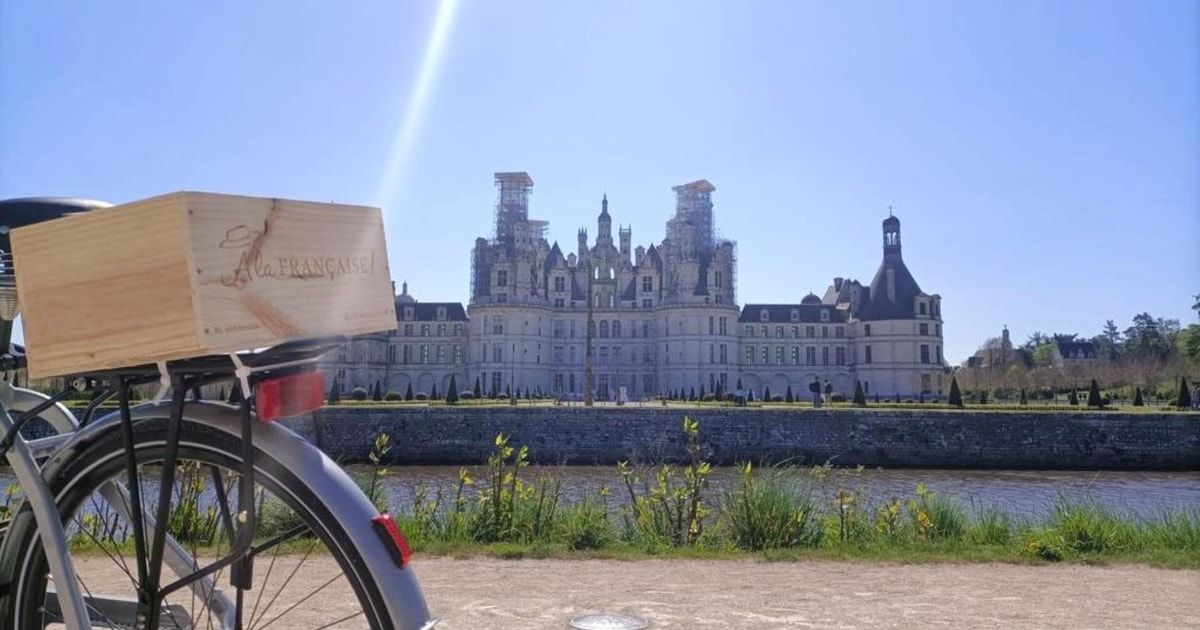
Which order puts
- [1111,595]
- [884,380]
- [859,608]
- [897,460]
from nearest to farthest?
[859,608]
[1111,595]
[897,460]
[884,380]

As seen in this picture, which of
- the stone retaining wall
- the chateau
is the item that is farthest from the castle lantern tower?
the stone retaining wall

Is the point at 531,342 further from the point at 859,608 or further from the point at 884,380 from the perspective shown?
the point at 859,608

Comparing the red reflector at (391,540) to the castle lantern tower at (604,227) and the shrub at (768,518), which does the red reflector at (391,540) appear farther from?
the castle lantern tower at (604,227)

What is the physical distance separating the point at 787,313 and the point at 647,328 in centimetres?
1176

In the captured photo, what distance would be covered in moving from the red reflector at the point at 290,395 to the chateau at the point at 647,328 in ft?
188

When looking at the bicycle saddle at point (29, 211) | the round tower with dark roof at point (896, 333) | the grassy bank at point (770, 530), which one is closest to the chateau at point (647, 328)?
the round tower with dark roof at point (896, 333)

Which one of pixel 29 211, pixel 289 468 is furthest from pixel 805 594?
pixel 29 211

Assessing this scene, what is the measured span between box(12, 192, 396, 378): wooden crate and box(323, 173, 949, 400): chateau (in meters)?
57.2

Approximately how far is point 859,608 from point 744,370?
6109 cm

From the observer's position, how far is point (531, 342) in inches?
2441

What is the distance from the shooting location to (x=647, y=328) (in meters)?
64.0

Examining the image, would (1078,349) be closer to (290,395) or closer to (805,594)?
(805,594)

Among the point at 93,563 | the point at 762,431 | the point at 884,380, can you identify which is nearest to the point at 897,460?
the point at 762,431

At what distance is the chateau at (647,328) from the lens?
60938mm
